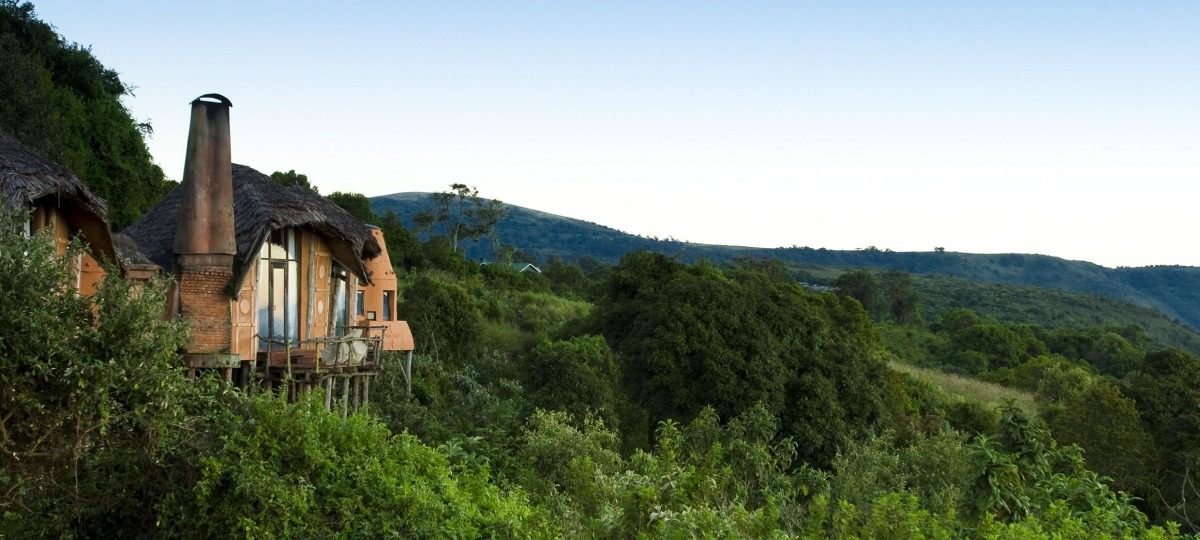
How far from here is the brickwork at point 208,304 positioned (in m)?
15.1

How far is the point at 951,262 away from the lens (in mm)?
178750

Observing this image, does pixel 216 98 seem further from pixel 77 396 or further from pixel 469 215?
pixel 469 215

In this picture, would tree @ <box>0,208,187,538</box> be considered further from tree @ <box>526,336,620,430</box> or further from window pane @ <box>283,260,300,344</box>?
tree @ <box>526,336,620,430</box>

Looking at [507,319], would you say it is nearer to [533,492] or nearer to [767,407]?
[767,407]

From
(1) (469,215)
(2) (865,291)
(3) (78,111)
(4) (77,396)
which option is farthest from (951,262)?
(4) (77,396)

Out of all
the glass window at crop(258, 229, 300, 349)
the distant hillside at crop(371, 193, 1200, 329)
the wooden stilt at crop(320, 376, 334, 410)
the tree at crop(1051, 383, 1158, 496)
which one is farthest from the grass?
the distant hillside at crop(371, 193, 1200, 329)

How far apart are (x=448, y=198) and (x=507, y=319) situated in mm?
37236

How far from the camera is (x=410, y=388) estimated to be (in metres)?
25.8

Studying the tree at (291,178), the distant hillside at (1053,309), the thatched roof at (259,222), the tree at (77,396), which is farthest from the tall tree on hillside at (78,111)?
the distant hillside at (1053,309)

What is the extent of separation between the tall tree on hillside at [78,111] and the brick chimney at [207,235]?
17638 mm

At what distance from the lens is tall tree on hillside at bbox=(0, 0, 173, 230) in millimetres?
30000

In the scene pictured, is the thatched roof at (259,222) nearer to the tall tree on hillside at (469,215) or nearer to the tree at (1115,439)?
the tree at (1115,439)

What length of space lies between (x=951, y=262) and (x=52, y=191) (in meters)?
182

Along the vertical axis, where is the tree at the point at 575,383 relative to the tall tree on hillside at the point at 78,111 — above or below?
below
